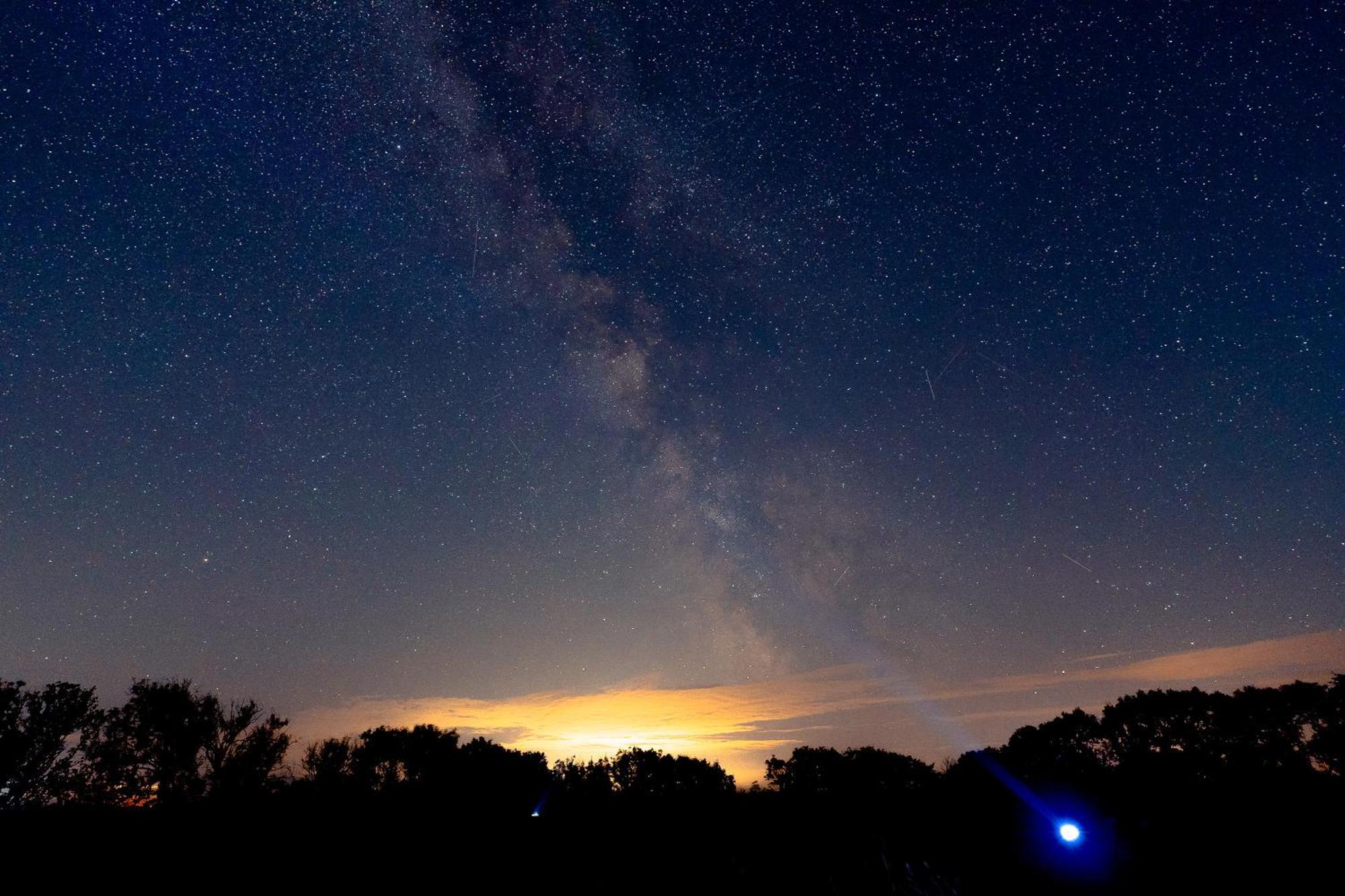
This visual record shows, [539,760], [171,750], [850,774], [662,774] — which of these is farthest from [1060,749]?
[171,750]

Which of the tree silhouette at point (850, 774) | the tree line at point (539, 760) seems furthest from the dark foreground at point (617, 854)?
the tree silhouette at point (850, 774)

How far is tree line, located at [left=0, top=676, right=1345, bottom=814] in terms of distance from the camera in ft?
146

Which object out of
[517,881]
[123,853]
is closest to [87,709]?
[123,853]

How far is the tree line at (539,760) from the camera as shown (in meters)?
44.4

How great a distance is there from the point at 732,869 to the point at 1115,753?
7550 cm

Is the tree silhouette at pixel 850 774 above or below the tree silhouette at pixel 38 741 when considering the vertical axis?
below

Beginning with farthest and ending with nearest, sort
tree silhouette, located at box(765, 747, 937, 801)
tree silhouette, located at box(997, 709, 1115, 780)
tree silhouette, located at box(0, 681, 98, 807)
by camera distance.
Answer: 1. tree silhouette, located at box(765, 747, 937, 801)
2. tree silhouette, located at box(997, 709, 1115, 780)
3. tree silhouette, located at box(0, 681, 98, 807)

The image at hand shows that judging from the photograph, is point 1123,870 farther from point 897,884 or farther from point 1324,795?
point 1324,795

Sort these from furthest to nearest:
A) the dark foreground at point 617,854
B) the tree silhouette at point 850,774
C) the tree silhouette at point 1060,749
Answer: the tree silhouette at point 850,774, the tree silhouette at point 1060,749, the dark foreground at point 617,854

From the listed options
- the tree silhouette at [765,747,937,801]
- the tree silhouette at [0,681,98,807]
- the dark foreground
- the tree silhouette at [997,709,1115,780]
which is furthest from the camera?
the tree silhouette at [765,747,937,801]

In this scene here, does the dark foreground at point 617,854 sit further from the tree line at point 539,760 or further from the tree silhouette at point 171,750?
the tree silhouette at point 171,750

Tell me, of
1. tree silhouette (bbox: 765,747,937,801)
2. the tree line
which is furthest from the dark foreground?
tree silhouette (bbox: 765,747,937,801)

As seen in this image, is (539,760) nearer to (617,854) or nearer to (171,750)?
(171,750)

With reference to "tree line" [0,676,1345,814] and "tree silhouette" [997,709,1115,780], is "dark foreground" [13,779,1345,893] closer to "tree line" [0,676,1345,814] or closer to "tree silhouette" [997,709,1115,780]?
"tree line" [0,676,1345,814]
